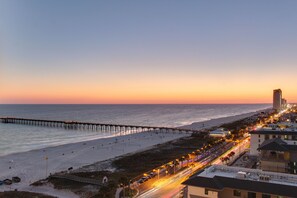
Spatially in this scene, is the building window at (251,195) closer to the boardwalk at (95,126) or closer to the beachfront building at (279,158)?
the beachfront building at (279,158)

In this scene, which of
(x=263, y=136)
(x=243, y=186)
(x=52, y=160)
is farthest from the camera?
(x=52, y=160)

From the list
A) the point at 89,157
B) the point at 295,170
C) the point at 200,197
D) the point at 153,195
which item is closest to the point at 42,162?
the point at 89,157

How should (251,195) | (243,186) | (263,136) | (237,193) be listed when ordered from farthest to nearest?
(263,136) < (237,193) < (243,186) < (251,195)

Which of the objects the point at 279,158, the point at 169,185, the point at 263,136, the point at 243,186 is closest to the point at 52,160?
the point at 169,185

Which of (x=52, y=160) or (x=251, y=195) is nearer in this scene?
(x=251, y=195)

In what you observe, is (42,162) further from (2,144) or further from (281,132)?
(281,132)

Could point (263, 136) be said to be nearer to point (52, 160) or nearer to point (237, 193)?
point (237, 193)

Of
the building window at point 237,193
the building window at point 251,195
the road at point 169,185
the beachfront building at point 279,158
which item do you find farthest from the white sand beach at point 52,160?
the beachfront building at point 279,158
